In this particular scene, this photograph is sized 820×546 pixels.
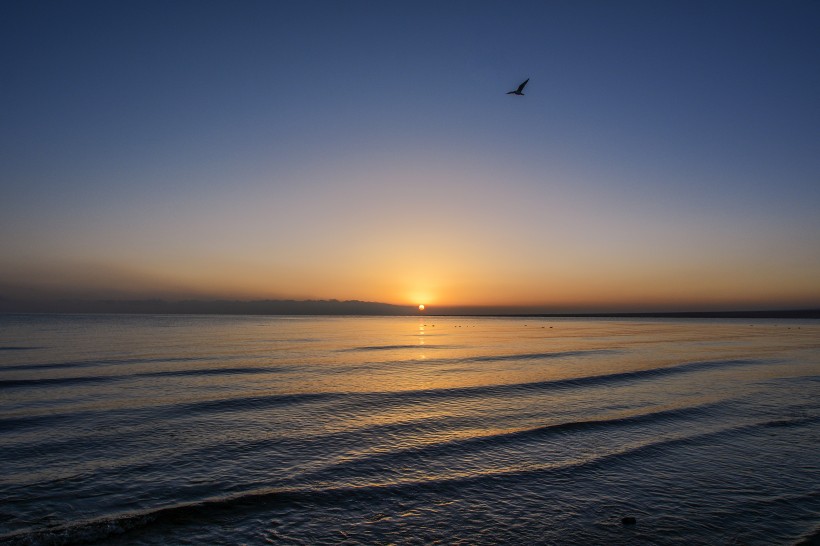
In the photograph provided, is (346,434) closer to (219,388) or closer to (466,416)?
(466,416)

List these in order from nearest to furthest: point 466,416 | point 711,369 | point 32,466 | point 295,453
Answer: point 32,466 < point 295,453 < point 466,416 < point 711,369

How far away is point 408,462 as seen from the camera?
38.1 feet

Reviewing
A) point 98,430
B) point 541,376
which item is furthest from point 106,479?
point 541,376

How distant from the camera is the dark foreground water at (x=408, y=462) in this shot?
811 centimetres

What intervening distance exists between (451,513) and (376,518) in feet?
4.46

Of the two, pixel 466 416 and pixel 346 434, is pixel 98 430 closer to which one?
pixel 346 434

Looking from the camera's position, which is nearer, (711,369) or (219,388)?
(219,388)

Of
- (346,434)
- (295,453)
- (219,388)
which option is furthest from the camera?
(219,388)

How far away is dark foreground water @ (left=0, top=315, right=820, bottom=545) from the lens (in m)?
8.11

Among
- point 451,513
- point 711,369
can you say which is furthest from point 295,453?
point 711,369

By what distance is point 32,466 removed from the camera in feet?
36.8

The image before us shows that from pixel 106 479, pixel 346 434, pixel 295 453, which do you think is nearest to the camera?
pixel 106 479

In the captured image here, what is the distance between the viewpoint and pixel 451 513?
8633mm

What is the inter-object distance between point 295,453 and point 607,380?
1931 centimetres
